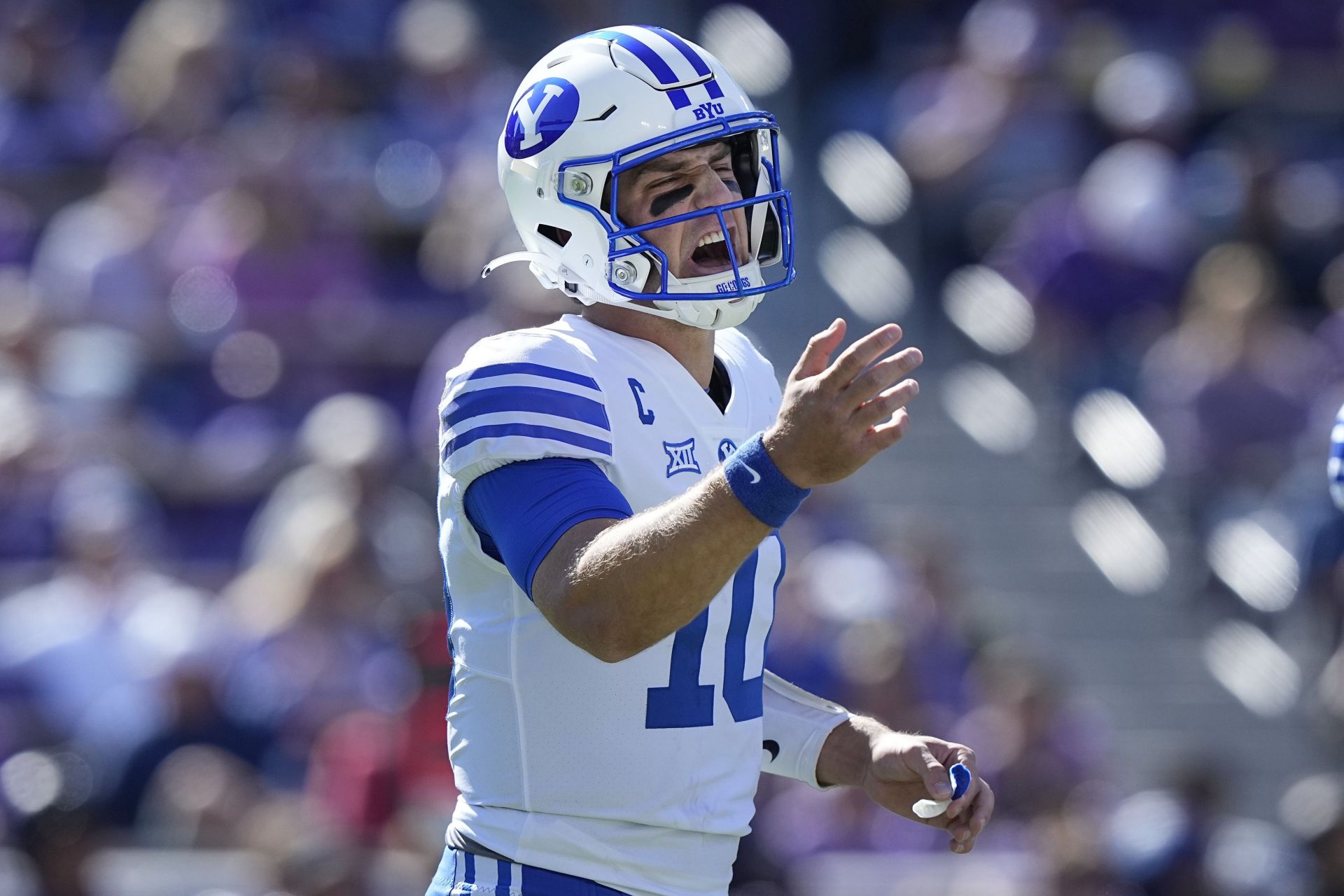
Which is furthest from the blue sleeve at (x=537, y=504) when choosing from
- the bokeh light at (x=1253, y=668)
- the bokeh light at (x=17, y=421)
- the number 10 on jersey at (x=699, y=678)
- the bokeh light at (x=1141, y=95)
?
the bokeh light at (x=1141, y=95)

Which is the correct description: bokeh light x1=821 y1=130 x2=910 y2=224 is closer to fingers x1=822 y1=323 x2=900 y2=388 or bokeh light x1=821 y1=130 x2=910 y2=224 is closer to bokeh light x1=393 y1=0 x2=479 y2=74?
bokeh light x1=393 y1=0 x2=479 y2=74

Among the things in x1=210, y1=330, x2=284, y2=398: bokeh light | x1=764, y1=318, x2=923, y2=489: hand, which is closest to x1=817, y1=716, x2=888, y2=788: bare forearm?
x1=764, y1=318, x2=923, y2=489: hand

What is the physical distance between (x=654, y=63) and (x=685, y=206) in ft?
0.88

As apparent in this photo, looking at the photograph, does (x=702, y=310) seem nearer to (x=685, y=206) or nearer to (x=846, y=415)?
(x=685, y=206)

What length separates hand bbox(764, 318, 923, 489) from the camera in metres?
2.60

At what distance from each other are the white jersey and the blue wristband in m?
0.38

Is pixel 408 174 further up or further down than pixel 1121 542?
further up

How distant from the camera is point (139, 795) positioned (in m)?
6.91

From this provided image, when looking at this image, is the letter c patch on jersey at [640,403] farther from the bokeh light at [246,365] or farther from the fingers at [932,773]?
the bokeh light at [246,365]

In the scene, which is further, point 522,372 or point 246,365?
point 246,365

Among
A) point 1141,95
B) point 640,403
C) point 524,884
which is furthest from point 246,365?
point 524,884

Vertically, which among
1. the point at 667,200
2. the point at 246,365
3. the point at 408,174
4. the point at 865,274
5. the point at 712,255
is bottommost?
the point at 865,274

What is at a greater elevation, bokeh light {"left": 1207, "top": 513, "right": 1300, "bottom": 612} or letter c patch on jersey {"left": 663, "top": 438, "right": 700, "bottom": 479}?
letter c patch on jersey {"left": 663, "top": 438, "right": 700, "bottom": 479}

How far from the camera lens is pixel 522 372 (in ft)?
9.93
